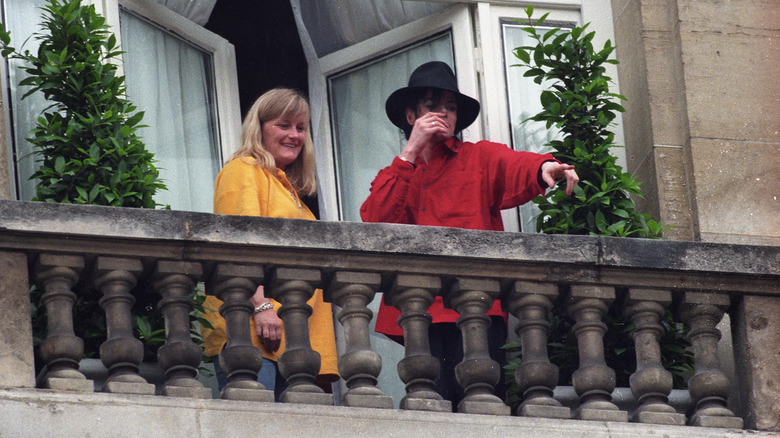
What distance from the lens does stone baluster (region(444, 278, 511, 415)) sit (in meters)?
8.00

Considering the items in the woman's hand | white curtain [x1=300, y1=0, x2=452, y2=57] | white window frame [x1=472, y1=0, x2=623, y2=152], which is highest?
white curtain [x1=300, y1=0, x2=452, y2=57]

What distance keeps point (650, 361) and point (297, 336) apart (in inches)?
63.3

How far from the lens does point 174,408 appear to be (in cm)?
760

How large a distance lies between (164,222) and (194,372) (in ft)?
2.14

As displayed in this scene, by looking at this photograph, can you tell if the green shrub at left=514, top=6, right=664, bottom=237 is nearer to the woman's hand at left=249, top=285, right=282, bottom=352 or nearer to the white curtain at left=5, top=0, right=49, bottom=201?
the woman's hand at left=249, top=285, right=282, bottom=352

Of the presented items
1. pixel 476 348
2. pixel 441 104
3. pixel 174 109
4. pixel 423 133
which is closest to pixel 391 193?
pixel 423 133

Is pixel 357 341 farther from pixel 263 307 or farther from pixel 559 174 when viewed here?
A: pixel 559 174

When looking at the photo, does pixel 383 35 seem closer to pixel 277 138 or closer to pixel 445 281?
pixel 277 138

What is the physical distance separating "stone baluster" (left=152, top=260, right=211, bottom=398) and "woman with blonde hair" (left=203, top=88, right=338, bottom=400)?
545 millimetres

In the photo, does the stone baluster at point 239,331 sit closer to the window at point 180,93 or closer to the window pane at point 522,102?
the window at point 180,93

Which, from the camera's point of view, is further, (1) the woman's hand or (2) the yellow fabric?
(2) the yellow fabric

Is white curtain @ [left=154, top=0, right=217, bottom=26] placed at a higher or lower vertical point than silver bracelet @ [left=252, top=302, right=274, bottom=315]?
higher

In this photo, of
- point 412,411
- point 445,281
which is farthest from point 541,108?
point 412,411

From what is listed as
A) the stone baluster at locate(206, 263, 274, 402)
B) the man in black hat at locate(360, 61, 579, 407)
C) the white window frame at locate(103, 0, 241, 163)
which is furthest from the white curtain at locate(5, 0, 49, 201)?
the man in black hat at locate(360, 61, 579, 407)
